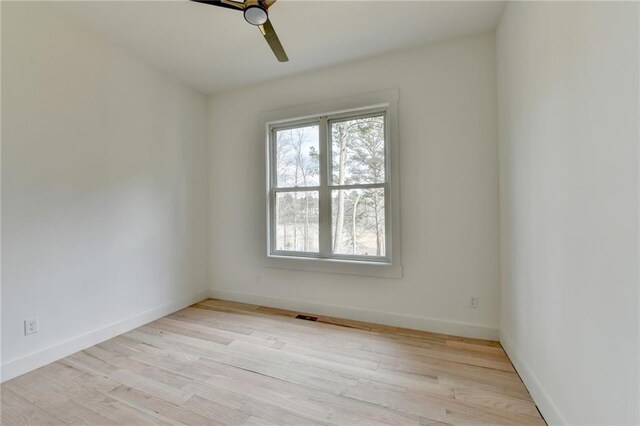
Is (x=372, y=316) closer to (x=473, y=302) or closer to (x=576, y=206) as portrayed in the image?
(x=473, y=302)

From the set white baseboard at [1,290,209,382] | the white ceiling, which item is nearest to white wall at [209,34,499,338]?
the white ceiling

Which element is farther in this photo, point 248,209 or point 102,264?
point 248,209

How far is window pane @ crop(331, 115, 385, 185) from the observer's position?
2803 mm

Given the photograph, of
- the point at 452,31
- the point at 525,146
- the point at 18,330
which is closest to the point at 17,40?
the point at 18,330

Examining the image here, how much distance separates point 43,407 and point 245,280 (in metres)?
1.95

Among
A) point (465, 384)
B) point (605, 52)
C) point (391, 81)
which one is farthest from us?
point (391, 81)

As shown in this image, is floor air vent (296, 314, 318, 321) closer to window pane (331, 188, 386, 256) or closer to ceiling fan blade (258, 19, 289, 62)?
window pane (331, 188, 386, 256)

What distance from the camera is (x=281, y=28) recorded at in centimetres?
233

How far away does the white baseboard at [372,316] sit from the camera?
93.6 inches

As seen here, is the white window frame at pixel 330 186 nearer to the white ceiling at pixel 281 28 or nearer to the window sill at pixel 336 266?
the window sill at pixel 336 266

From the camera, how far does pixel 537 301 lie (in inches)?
63.2

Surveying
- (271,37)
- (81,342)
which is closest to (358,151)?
(271,37)

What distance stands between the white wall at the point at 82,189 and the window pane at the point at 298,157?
1209mm

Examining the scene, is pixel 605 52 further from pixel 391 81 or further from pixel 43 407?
pixel 43 407
